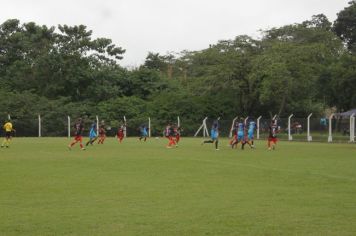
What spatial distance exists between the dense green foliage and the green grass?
35505 millimetres

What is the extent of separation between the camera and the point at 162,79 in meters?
68.4

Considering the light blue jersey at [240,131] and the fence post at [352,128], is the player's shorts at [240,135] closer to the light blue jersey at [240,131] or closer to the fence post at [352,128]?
the light blue jersey at [240,131]

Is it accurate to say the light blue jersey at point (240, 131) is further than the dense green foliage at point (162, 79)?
No

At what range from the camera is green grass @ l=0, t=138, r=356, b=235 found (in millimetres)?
9414

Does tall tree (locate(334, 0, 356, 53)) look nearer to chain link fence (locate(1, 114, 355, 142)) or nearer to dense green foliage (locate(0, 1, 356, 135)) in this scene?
dense green foliage (locate(0, 1, 356, 135))

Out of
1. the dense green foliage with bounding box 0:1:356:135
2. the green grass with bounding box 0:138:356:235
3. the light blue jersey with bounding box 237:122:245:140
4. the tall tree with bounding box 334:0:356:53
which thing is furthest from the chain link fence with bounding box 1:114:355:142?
the green grass with bounding box 0:138:356:235

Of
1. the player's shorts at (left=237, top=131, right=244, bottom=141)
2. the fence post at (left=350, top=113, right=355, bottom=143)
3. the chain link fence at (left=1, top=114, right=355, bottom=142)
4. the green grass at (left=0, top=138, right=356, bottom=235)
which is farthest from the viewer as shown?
the chain link fence at (left=1, top=114, right=355, bottom=142)

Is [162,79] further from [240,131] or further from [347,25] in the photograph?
[240,131]

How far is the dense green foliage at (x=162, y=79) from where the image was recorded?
55094mm

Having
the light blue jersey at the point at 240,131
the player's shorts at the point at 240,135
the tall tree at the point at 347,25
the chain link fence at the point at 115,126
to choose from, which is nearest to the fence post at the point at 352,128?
the chain link fence at the point at 115,126

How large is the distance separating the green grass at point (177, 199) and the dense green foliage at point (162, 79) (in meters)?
35.5

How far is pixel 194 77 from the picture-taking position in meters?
63.2

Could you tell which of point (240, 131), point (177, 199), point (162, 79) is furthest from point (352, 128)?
point (177, 199)

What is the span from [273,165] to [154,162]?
173 inches
